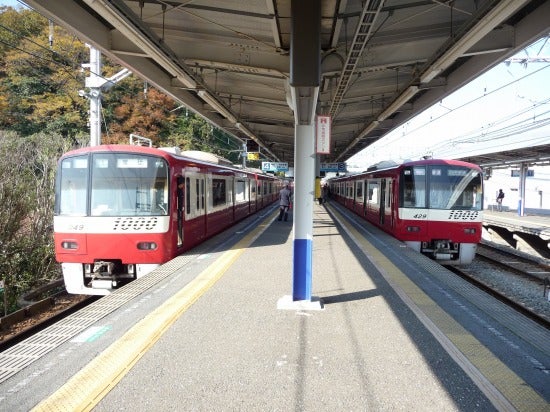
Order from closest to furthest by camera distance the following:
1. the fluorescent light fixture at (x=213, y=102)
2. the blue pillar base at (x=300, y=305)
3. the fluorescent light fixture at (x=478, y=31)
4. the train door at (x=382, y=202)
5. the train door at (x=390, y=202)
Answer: the fluorescent light fixture at (x=478, y=31) < the blue pillar base at (x=300, y=305) < the fluorescent light fixture at (x=213, y=102) < the train door at (x=390, y=202) < the train door at (x=382, y=202)

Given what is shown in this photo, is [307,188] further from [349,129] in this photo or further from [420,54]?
[349,129]

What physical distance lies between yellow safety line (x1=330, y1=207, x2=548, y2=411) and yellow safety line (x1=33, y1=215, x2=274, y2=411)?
9.52 ft

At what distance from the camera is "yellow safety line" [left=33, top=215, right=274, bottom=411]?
128 inches

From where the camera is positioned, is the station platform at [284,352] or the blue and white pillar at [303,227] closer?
the station platform at [284,352]

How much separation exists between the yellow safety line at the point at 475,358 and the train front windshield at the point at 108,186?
463 cm

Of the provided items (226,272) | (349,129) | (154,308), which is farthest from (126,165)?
(349,129)

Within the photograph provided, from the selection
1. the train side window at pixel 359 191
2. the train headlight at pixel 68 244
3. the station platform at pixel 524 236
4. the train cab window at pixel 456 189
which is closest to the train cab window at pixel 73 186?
the train headlight at pixel 68 244

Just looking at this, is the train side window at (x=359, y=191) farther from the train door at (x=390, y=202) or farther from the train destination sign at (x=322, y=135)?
the train destination sign at (x=322, y=135)

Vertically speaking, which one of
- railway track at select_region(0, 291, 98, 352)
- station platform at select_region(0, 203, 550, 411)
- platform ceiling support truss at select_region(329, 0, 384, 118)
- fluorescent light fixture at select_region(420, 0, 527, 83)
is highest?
platform ceiling support truss at select_region(329, 0, 384, 118)

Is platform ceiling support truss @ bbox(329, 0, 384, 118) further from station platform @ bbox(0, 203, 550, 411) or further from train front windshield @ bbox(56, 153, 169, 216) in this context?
train front windshield @ bbox(56, 153, 169, 216)

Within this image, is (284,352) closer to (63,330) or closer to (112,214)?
(63,330)

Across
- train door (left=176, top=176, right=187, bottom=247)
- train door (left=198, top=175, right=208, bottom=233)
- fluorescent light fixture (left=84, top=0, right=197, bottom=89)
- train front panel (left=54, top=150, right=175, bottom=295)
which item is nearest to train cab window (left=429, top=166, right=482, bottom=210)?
train door (left=198, top=175, right=208, bottom=233)

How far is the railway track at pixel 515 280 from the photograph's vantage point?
836cm

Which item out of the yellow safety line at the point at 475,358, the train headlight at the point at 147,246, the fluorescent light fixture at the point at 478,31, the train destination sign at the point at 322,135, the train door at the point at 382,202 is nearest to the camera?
the yellow safety line at the point at 475,358
